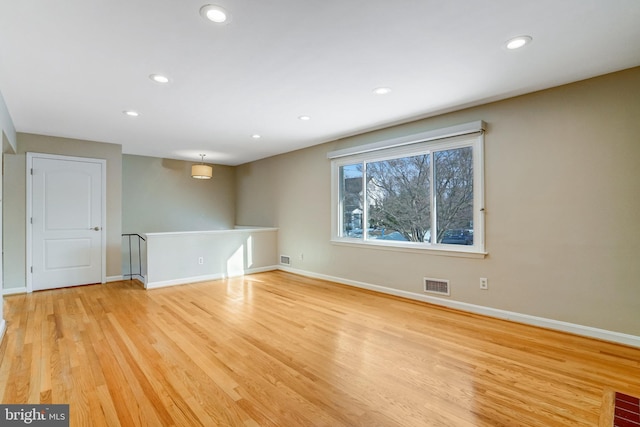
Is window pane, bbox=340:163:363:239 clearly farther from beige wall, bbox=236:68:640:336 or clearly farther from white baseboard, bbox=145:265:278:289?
white baseboard, bbox=145:265:278:289

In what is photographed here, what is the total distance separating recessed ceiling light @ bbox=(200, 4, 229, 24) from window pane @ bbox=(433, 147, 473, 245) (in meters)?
2.97

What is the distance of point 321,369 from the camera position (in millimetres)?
2291

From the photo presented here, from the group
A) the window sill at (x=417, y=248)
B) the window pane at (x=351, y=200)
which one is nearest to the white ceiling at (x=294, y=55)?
the window pane at (x=351, y=200)

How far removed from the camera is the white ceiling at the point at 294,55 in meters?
1.88

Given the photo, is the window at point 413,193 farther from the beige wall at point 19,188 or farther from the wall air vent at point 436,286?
the beige wall at point 19,188

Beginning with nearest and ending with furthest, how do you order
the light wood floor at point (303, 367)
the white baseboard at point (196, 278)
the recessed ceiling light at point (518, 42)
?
the light wood floor at point (303, 367) → the recessed ceiling light at point (518, 42) → the white baseboard at point (196, 278)

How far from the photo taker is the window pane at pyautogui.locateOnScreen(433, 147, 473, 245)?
366cm

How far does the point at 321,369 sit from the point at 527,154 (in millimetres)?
3000

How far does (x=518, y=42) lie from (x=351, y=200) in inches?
125

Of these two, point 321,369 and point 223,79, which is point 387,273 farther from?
point 223,79

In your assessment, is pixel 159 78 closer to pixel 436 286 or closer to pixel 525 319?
pixel 436 286

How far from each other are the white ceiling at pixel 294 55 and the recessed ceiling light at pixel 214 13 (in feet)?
0.18

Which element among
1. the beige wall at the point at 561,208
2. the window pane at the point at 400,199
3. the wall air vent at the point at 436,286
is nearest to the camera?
the beige wall at the point at 561,208

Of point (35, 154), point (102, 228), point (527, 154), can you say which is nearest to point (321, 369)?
point (527, 154)
